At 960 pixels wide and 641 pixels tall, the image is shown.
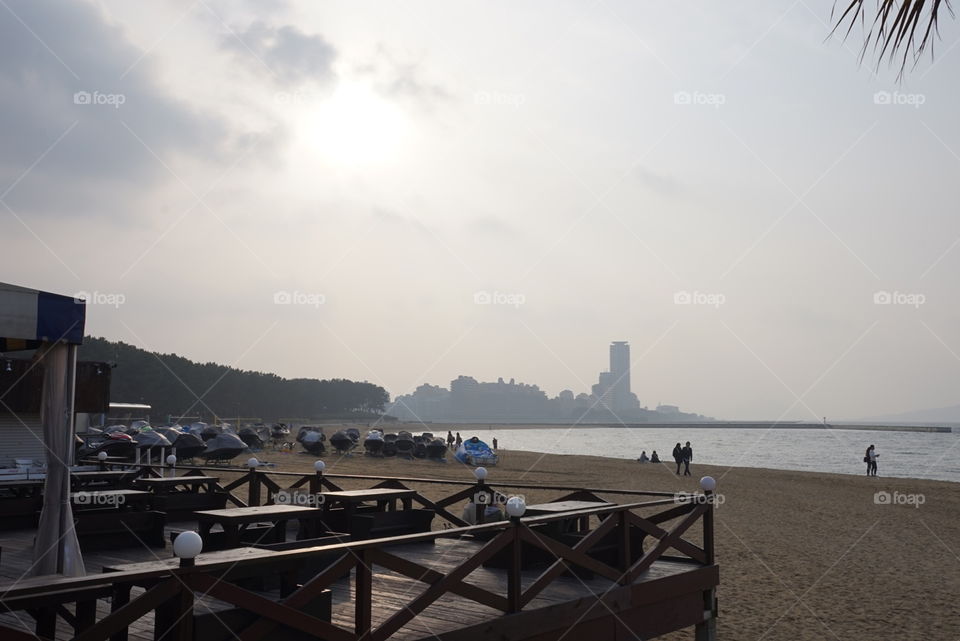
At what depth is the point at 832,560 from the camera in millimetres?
17734

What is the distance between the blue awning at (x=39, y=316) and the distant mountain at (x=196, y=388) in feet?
238

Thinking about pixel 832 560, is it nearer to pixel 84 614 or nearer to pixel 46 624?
pixel 84 614

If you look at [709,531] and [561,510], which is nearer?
[561,510]

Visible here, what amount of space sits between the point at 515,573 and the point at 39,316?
4692mm

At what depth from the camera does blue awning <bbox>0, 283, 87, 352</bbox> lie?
21.8 ft

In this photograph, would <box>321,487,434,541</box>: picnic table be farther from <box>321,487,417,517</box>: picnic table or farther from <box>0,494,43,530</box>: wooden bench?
<box>0,494,43,530</box>: wooden bench

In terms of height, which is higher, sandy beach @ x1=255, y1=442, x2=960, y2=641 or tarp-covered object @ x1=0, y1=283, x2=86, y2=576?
tarp-covered object @ x1=0, y1=283, x2=86, y2=576

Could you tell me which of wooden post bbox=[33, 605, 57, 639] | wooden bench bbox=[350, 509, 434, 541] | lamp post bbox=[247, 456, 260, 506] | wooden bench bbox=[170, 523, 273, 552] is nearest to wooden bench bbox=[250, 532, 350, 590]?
wooden bench bbox=[170, 523, 273, 552]

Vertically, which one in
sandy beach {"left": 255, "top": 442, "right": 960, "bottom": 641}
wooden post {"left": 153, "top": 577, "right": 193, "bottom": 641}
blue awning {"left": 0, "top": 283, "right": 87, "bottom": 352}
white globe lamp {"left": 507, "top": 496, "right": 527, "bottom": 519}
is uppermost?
blue awning {"left": 0, "top": 283, "right": 87, "bottom": 352}

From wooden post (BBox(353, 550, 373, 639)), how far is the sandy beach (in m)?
7.65

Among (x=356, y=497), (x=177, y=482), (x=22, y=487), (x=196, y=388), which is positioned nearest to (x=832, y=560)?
(x=356, y=497)

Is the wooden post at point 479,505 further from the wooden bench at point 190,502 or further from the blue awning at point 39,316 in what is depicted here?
the blue awning at point 39,316

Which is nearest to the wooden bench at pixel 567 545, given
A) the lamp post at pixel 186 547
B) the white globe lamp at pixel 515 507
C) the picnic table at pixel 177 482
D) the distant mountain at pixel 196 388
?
the white globe lamp at pixel 515 507

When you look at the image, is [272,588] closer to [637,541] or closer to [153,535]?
[153,535]
